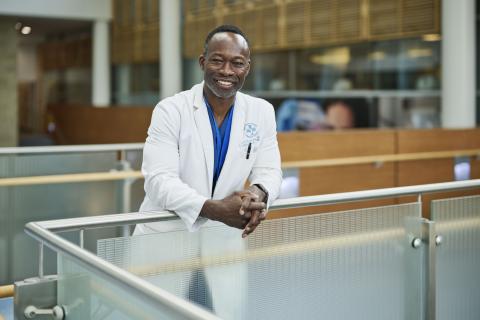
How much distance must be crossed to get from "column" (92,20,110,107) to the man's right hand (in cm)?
1562

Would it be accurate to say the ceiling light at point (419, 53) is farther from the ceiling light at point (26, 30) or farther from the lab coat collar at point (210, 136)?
the ceiling light at point (26, 30)

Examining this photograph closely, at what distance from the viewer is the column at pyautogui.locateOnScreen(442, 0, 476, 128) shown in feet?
31.2

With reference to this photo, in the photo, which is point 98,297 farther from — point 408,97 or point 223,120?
point 408,97

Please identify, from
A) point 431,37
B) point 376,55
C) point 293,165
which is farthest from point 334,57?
point 293,165

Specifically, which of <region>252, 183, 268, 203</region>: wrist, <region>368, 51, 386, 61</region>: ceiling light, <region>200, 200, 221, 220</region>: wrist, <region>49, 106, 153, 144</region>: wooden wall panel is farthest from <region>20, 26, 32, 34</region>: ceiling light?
<region>200, 200, 221, 220</region>: wrist

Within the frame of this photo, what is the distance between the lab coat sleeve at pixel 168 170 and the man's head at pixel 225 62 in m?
0.18

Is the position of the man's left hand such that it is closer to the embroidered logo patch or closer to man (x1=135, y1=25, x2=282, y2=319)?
man (x1=135, y1=25, x2=282, y2=319)

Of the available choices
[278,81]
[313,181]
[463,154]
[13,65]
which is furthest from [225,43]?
[13,65]

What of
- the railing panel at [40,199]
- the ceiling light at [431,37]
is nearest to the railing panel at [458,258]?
the railing panel at [40,199]

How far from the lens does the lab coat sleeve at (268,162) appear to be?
278cm

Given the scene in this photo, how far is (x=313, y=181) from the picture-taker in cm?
692

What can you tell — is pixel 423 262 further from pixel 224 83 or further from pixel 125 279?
pixel 125 279

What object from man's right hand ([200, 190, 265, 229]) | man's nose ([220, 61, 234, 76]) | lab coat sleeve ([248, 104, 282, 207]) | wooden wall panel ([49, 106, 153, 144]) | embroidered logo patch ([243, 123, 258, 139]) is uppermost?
wooden wall panel ([49, 106, 153, 144])

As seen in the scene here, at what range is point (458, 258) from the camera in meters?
3.53
